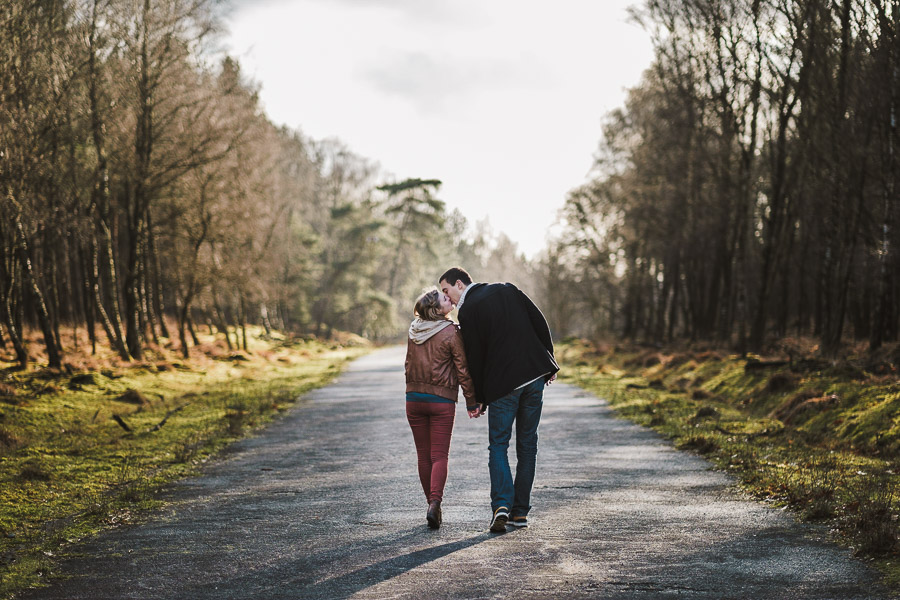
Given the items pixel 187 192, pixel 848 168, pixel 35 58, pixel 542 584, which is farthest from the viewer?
pixel 187 192

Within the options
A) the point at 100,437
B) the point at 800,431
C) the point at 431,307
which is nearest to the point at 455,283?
the point at 431,307

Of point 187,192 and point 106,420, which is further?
point 187,192

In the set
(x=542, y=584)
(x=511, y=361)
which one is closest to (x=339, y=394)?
(x=511, y=361)

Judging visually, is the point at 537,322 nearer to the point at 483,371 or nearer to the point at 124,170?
the point at 483,371

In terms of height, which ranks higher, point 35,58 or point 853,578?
point 35,58

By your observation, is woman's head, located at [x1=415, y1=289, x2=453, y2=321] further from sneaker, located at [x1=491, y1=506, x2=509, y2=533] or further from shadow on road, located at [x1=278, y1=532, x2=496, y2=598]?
shadow on road, located at [x1=278, y1=532, x2=496, y2=598]

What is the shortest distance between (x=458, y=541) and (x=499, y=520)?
1.42 feet

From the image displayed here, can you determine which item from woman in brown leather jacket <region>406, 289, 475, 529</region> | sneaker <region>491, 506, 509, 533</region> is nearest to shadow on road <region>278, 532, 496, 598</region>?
sneaker <region>491, 506, 509, 533</region>

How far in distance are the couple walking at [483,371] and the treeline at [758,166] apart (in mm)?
12244

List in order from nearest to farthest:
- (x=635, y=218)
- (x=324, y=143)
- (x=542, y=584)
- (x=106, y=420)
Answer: (x=542, y=584) < (x=106, y=420) < (x=635, y=218) < (x=324, y=143)

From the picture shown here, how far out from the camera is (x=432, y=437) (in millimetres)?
7781

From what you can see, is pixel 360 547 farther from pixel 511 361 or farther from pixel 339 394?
pixel 339 394

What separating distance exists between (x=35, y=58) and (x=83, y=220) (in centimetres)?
808

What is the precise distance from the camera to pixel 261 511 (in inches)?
322
